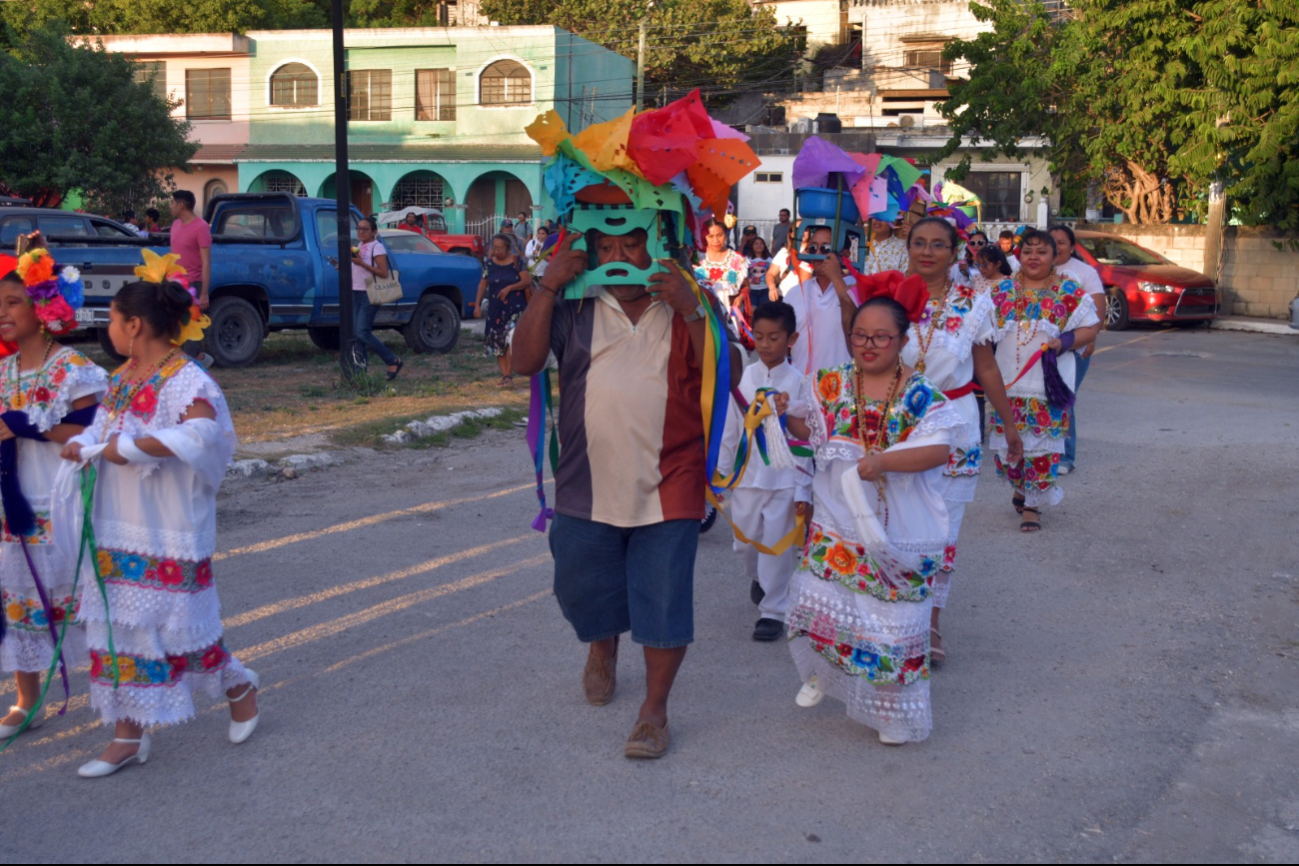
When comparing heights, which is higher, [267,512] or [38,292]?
[38,292]

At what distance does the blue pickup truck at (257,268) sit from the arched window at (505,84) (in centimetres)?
2155

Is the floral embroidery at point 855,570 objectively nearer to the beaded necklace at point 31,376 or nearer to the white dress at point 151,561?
the white dress at point 151,561

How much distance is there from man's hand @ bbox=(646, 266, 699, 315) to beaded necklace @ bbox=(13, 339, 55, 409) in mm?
2184

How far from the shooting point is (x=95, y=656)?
3918 mm

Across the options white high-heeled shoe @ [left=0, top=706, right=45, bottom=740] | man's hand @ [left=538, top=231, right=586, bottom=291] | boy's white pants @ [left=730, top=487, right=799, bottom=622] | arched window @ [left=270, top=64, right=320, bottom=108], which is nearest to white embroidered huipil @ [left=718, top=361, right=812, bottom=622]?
boy's white pants @ [left=730, top=487, right=799, bottom=622]

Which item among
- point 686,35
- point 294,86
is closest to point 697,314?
point 294,86

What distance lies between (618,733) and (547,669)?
714 mm

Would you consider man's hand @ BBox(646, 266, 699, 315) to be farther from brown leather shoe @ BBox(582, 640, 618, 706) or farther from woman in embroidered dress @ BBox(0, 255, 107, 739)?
woman in embroidered dress @ BBox(0, 255, 107, 739)

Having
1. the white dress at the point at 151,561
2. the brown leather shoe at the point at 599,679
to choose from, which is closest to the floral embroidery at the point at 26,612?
the white dress at the point at 151,561

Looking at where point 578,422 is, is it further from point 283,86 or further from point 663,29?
point 663,29

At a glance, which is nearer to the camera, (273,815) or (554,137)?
(273,815)

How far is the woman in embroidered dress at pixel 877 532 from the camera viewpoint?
407cm

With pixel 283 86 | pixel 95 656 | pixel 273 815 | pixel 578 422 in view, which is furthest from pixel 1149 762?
pixel 283 86

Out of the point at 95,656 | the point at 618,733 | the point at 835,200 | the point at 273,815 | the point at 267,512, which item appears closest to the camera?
the point at 273,815
